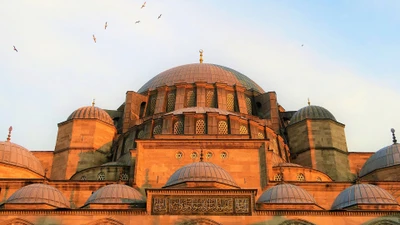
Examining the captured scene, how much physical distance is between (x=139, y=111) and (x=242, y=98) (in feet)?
22.8

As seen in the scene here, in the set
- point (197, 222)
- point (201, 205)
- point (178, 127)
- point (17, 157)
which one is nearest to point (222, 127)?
point (178, 127)

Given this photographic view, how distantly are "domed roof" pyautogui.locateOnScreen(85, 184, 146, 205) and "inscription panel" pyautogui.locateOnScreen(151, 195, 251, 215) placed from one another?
5.57 ft

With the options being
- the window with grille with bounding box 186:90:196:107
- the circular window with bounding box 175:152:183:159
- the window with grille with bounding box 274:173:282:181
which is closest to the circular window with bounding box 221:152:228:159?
the circular window with bounding box 175:152:183:159

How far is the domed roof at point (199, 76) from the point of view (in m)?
38.3

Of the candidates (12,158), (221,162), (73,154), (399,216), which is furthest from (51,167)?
(399,216)

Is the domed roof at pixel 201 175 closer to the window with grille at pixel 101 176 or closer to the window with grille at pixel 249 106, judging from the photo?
the window with grille at pixel 101 176

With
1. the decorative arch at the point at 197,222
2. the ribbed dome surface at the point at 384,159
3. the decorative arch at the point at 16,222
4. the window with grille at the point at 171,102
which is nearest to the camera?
the decorative arch at the point at 197,222

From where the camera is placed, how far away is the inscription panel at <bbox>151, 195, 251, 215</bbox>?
21.7 m

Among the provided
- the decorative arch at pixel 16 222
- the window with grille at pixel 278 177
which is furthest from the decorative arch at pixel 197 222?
the window with grille at pixel 278 177

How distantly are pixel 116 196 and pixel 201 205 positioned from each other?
149 inches

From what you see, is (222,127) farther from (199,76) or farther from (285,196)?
(285,196)

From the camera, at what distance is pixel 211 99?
36.4 metres

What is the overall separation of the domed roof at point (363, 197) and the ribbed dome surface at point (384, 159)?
21.7 feet

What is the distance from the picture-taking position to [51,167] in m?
33.8
